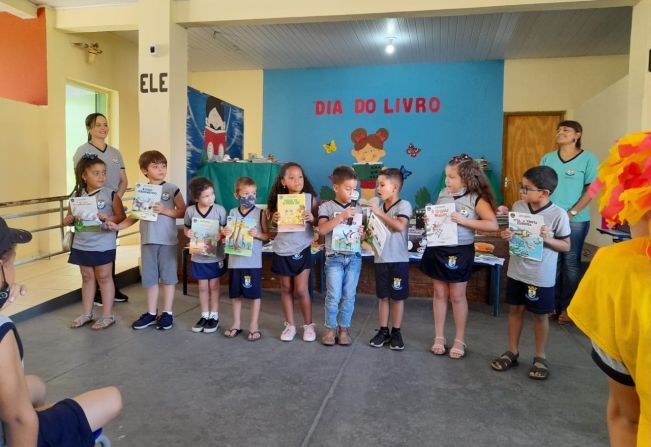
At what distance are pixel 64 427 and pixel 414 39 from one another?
22.5 ft

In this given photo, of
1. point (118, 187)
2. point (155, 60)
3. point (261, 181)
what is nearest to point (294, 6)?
point (155, 60)

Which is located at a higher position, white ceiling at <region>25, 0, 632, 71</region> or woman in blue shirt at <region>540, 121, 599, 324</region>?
white ceiling at <region>25, 0, 632, 71</region>

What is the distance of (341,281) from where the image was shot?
3.38 metres

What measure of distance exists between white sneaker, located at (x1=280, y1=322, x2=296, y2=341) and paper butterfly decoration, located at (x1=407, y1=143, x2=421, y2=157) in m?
5.79

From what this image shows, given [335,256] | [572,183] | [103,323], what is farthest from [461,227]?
[103,323]

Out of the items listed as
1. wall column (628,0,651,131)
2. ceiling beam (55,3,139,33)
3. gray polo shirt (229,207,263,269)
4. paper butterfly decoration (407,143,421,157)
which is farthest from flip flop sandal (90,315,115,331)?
paper butterfly decoration (407,143,421,157)

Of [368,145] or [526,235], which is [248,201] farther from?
[368,145]

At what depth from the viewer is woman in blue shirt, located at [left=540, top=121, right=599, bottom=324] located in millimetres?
3686

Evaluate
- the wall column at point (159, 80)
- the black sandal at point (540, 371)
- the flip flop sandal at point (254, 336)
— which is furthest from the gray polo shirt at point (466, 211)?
the wall column at point (159, 80)

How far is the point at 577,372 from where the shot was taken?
299 cm

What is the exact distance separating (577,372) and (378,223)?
1467 mm

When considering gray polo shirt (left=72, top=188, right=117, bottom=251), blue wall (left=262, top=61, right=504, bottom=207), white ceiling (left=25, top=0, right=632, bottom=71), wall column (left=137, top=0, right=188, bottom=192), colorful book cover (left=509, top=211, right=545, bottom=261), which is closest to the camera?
colorful book cover (left=509, top=211, right=545, bottom=261)

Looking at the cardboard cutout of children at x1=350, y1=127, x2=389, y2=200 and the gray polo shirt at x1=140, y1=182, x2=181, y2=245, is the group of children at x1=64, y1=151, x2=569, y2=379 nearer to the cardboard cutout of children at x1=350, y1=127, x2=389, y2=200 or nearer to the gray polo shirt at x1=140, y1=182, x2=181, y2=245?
the gray polo shirt at x1=140, y1=182, x2=181, y2=245

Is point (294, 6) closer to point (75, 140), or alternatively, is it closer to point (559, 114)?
point (75, 140)
